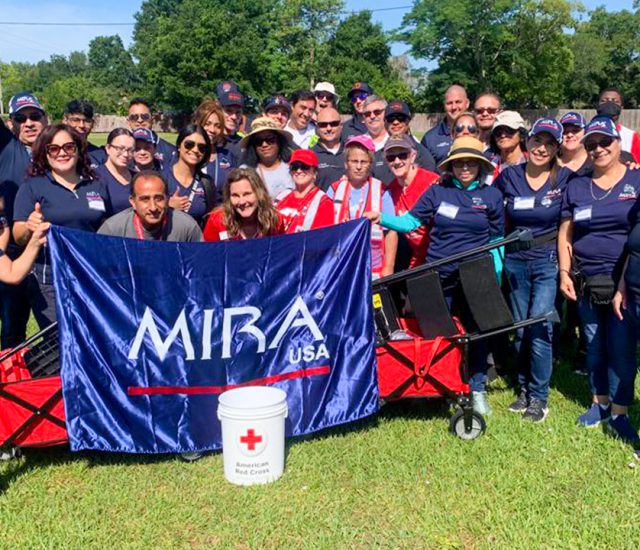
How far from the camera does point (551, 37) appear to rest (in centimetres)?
6719

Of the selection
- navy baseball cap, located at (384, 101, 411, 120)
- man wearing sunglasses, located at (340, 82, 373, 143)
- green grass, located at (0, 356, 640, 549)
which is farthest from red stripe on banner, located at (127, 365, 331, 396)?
man wearing sunglasses, located at (340, 82, 373, 143)

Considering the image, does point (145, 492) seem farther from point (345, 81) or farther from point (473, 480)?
point (345, 81)

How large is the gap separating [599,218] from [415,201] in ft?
4.97

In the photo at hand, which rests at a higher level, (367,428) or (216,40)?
(216,40)

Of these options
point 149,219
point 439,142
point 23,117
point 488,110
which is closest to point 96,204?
point 149,219

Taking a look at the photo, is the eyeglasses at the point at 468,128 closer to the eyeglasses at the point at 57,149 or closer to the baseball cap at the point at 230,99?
the baseball cap at the point at 230,99

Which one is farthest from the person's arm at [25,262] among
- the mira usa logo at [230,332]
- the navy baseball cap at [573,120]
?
the navy baseball cap at [573,120]

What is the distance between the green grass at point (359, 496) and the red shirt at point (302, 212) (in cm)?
163

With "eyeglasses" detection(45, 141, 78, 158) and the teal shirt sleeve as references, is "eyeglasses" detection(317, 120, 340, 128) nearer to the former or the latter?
the teal shirt sleeve

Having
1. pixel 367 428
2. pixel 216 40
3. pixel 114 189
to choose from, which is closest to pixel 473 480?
pixel 367 428

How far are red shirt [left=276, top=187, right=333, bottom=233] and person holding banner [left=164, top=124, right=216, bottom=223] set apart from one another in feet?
2.70

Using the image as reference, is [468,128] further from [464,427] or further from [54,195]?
[54,195]

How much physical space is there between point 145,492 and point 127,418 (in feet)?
1.60

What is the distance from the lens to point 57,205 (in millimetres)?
5020
